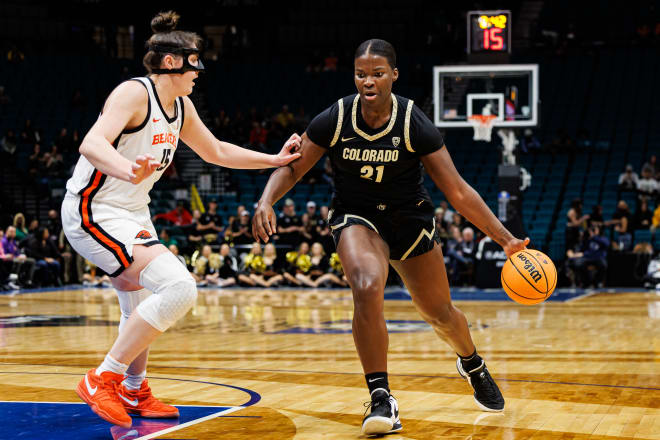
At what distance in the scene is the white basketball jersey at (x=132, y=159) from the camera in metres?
4.67

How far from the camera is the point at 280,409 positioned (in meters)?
5.20

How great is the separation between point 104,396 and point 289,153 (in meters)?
1.67

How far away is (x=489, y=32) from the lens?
1670 cm

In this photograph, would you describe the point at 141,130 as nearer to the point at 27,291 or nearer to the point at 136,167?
the point at 136,167

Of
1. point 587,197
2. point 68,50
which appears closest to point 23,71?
point 68,50

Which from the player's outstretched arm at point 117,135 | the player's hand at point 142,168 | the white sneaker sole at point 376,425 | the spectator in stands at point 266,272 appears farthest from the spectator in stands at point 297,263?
the player's hand at point 142,168

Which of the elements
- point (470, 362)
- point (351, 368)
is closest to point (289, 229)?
point (351, 368)

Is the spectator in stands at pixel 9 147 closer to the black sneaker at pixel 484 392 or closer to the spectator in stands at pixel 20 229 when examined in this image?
the spectator in stands at pixel 20 229

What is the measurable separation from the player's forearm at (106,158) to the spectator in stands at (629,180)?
1751cm

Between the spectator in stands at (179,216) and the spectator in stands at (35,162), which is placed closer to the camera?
the spectator in stands at (179,216)

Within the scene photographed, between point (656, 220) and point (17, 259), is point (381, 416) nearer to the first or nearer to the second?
point (17, 259)


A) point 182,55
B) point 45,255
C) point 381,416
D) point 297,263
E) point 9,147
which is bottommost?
point 297,263

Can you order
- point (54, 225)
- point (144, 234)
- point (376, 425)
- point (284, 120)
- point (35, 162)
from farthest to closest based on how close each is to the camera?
point (284, 120) < point (35, 162) < point (54, 225) < point (144, 234) < point (376, 425)


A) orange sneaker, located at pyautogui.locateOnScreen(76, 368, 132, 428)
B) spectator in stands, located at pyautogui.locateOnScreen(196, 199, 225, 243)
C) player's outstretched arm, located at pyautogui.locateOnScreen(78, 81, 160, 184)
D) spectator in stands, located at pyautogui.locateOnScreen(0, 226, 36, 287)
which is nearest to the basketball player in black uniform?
player's outstretched arm, located at pyautogui.locateOnScreen(78, 81, 160, 184)
